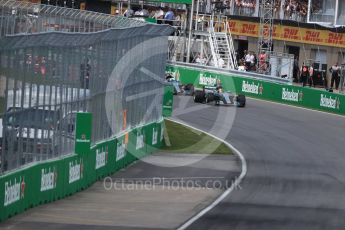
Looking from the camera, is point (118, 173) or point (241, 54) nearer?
point (118, 173)

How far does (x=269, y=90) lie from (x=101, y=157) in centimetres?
2582


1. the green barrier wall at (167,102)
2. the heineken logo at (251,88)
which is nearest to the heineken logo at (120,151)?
the green barrier wall at (167,102)

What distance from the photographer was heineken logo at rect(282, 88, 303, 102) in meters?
45.7

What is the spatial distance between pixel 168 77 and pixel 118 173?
76.6 ft

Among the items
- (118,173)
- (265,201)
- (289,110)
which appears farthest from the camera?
(289,110)

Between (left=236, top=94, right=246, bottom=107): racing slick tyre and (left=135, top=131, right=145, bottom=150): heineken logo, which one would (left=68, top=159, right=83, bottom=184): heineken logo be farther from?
(left=236, top=94, right=246, bottom=107): racing slick tyre

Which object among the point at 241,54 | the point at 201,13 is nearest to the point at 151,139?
the point at 201,13

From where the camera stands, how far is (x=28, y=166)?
17.6 meters

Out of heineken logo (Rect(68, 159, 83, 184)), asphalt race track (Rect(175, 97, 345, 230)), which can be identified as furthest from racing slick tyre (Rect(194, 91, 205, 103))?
heineken logo (Rect(68, 159, 83, 184))

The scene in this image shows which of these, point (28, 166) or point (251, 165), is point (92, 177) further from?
point (251, 165)

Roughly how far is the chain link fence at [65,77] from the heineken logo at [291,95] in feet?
55.2

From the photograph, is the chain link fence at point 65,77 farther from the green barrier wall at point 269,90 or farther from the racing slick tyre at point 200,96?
the green barrier wall at point 269,90

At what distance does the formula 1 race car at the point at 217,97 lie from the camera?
4275 cm

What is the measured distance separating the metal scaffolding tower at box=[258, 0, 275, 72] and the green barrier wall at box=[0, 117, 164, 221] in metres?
29.5
